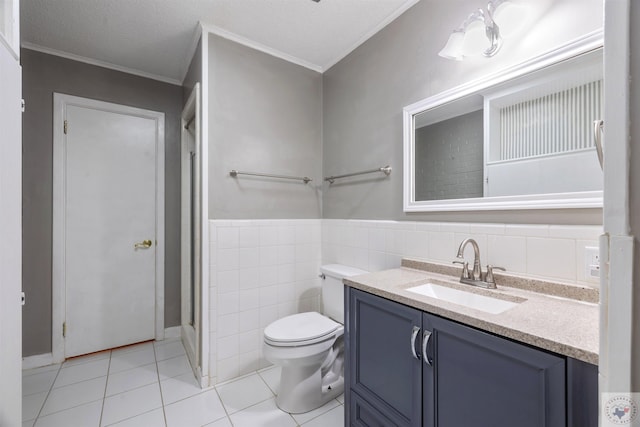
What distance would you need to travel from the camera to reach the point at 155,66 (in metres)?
2.37

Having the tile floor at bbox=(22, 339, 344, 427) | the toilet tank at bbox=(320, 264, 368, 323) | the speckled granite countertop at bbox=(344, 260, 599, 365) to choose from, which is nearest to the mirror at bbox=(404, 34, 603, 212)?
the speckled granite countertop at bbox=(344, 260, 599, 365)

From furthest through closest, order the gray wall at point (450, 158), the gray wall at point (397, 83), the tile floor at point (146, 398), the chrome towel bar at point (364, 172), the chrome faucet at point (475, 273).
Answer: the chrome towel bar at point (364, 172) < the tile floor at point (146, 398) < the gray wall at point (450, 158) < the chrome faucet at point (475, 273) < the gray wall at point (397, 83)

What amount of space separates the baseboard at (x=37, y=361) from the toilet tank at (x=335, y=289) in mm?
2136

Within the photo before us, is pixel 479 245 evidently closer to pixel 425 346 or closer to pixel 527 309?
pixel 527 309

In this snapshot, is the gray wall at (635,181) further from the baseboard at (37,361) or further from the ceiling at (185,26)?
the baseboard at (37,361)

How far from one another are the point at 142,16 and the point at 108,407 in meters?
2.43

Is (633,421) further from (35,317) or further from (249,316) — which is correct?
(35,317)

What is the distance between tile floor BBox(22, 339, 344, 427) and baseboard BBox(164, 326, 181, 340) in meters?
0.32

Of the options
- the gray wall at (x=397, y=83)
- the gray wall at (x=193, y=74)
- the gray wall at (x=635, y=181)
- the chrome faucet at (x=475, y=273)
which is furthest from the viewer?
the gray wall at (x=193, y=74)

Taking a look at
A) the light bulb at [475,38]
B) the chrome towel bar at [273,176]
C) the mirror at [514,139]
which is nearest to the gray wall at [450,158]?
the mirror at [514,139]

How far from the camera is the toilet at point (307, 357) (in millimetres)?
1564

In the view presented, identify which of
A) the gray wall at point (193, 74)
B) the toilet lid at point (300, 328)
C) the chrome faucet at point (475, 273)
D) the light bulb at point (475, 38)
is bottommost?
the toilet lid at point (300, 328)

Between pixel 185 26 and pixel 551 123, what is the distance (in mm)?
2195
